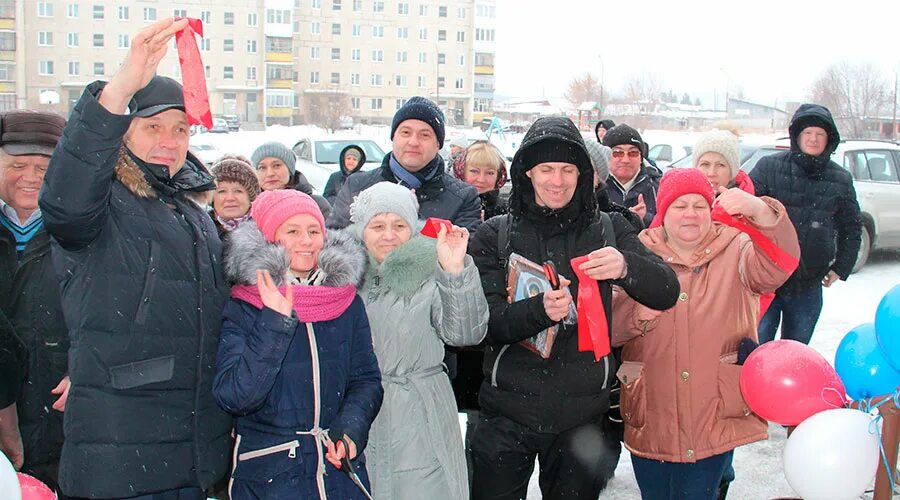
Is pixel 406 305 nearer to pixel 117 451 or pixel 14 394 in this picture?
pixel 117 451

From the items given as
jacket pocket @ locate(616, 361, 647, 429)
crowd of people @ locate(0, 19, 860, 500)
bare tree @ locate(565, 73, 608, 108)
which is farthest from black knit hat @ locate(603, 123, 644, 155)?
bare tree @ locate(565, 73, 608, 108)

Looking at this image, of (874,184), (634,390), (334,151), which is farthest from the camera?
(334,151)

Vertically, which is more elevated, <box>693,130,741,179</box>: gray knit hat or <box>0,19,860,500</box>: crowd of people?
<box>693,130,741,179</box>: gray knit hat

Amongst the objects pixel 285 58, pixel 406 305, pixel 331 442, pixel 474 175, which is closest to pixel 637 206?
pixel 474 175

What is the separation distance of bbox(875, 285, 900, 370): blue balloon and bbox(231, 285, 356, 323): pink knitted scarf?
1.95 meters

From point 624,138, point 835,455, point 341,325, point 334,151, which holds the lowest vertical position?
point 835,455

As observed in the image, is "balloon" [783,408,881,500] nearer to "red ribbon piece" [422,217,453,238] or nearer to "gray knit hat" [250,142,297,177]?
"red ribbon piece" [422,217,453,238]

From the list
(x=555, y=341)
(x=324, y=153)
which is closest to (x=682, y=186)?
(x=555, y=341)

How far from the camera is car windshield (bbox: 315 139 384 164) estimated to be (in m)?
15.3

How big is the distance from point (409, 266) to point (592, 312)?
0.73m

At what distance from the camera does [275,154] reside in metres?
5.70

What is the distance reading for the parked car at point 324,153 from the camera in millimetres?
14711

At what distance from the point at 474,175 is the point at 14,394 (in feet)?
11.2

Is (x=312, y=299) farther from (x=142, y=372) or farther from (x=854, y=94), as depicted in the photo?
(x=854, y=94)
